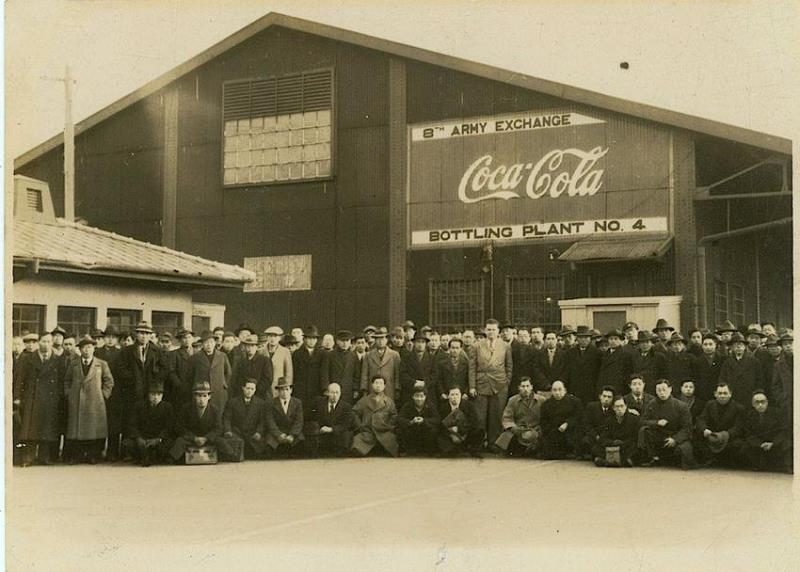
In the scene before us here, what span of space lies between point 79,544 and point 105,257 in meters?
6.19

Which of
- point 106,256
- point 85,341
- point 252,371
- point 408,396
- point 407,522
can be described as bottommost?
point 407,522

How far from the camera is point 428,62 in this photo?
50.0ft

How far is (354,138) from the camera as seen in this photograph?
15.9 meters

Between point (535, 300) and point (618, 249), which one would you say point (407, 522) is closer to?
point (618, 249)

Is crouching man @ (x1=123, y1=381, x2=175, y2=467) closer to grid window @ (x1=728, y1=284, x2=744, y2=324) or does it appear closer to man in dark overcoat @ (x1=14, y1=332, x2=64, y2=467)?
man in dark overcoat @ (x1=14, y1=332, x2=64, y2=467)

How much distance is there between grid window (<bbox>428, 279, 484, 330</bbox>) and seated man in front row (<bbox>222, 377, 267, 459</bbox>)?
474 cm

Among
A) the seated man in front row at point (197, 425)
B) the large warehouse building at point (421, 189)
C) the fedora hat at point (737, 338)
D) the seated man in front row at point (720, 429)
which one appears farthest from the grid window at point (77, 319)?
the fedora hat at point (737, 338)

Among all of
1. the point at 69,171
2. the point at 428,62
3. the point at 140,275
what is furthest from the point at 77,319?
the point at 428,62

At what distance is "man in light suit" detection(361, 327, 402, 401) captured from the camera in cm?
1200

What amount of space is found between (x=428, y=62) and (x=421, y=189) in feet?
7.12

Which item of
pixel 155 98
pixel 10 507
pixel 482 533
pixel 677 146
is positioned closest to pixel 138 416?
pixel 10 507

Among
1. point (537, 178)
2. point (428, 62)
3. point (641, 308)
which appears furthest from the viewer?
point (428, 62)

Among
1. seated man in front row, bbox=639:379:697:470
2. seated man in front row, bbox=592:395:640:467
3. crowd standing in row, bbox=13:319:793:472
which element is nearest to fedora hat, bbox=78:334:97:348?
crowd standing in row, bbox=13:319:793:472

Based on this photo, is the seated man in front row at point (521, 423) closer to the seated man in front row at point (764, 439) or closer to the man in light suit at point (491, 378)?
the man in light suit at point (491, 378)
